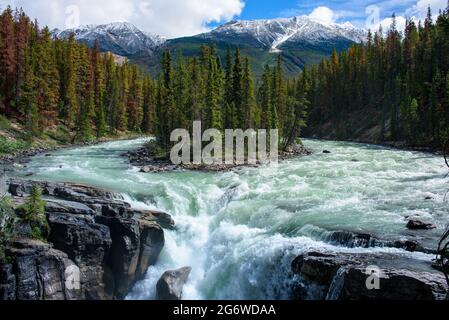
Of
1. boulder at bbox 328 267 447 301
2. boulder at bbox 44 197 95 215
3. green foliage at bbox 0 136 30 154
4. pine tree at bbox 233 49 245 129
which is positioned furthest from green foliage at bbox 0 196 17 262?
pine tree at bbox 233 49 245 129

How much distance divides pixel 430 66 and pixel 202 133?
54560 millimetres

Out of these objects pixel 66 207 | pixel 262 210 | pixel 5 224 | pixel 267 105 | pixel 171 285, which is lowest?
pixel 171 285

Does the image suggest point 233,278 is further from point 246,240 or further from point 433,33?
point 433,33

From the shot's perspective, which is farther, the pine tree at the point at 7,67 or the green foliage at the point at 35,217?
the pine tree at the point at 7,67

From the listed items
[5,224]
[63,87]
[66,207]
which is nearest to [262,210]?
[66,207]

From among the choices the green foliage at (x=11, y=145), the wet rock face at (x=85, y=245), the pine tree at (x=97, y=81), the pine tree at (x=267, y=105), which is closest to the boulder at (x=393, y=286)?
the wet rock face at (x=85, y=245)

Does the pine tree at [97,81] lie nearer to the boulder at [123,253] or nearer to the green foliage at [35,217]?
the boulder at [123,253]

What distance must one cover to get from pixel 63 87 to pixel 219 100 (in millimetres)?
35265

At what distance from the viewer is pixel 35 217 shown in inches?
740

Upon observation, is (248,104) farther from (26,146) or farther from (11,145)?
(11,145)

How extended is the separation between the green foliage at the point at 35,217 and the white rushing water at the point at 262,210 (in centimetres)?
523

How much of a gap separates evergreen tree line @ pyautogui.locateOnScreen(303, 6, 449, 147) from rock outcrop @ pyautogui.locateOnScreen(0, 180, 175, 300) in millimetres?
51665

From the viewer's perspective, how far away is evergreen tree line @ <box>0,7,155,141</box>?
203 ft

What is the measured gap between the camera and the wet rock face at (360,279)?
13.8 m
